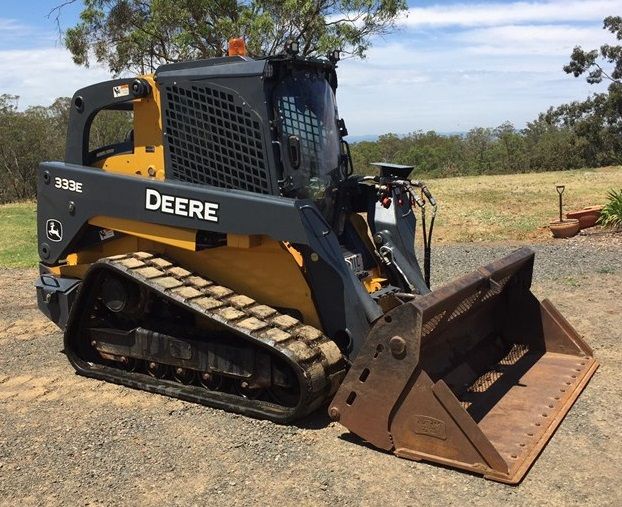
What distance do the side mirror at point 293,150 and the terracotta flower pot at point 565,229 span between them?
881 centimetres

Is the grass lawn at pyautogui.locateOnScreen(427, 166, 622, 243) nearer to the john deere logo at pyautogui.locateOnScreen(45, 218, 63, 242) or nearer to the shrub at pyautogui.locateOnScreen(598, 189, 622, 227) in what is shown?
the shrub at pyautogui.locateOnScreen(598, 189, 622, 227)

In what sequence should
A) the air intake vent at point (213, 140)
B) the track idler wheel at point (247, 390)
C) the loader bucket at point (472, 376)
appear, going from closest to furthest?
1. the loader bucket at point (472, 376)
2. the track idler wheel at point (247, 390)
3. the air intake vent at point (213, 140)

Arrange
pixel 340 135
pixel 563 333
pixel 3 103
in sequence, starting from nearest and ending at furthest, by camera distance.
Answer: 1. pixel 563 333
2. pixel 340 135
3. pixel 3 103

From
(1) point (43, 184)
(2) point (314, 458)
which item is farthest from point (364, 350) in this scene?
(1) point (43, 184)

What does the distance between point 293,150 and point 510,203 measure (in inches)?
539

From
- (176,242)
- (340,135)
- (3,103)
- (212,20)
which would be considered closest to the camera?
(176,242)

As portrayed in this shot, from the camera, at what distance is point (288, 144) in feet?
16.5

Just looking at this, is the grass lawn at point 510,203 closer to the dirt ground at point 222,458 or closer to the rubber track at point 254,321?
the dirt ground at point 222,458

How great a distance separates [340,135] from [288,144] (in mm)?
1198

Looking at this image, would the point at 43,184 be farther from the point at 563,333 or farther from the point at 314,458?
the point at 563,333

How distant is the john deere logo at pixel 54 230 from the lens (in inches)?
234

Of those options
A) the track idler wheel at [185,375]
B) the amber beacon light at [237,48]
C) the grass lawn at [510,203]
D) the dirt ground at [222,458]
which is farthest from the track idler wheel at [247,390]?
the grass lawn at [510,203]

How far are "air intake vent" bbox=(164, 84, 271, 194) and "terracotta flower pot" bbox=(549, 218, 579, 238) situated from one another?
9038 millimetres

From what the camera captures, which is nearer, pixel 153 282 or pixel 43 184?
pixel 153 282
